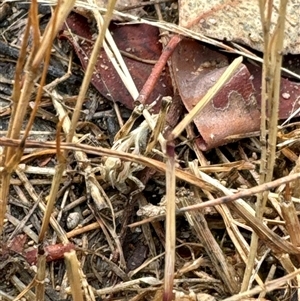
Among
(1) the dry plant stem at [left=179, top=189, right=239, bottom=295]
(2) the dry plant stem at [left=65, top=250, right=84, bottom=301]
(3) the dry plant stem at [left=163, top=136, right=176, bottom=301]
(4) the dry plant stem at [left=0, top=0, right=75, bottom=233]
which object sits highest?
(4) the dry plant stem at [left=0, top=0, right=75, bottom=233]

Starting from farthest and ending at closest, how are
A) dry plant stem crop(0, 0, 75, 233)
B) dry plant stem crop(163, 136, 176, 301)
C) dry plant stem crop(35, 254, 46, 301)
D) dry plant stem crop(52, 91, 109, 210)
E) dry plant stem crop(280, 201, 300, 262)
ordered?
dry plant stem crop(52, 91, 109, 210) → dry plant stem crop(280, 201, 300, 262) → dry plant stem crop(35, 254, 46, 301) → dry plant stem crop(163, 136, 176, 301) → dry plant stem crop(0, 0, 75, 233)

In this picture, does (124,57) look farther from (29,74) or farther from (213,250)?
(29,74)

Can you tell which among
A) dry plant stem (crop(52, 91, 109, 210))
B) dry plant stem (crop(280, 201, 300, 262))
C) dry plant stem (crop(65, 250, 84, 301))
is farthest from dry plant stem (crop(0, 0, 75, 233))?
dry plant stem (crop(280, 201, 300, 262))

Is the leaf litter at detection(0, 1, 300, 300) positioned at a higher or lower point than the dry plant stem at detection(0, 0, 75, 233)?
lower

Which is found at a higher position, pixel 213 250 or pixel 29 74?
pixel 29 74

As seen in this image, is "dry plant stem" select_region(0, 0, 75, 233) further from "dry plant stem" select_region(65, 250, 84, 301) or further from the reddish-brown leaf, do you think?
the reddish-brown leaf

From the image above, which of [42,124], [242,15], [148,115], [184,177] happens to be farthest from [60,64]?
[184,177]

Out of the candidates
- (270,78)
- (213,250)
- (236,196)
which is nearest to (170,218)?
(236,196)

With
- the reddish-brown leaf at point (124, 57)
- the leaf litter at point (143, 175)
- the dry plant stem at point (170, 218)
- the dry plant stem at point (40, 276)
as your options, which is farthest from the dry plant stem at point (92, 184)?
the dry plant stem at point (170, 218)
